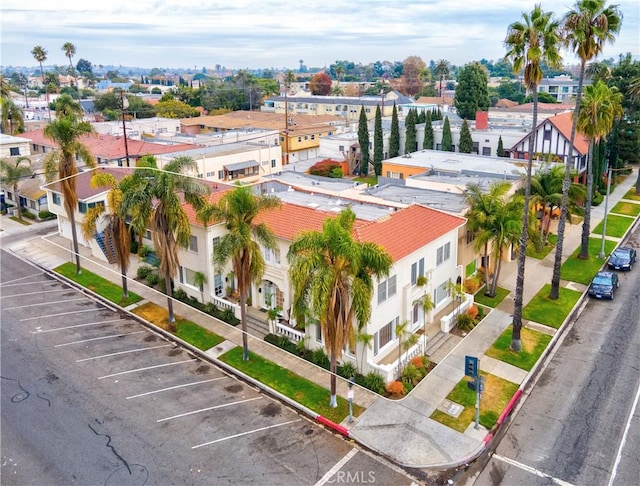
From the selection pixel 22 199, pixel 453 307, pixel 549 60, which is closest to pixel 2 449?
pixel 453 307

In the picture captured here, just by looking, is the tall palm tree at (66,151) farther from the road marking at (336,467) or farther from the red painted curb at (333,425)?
the road marking at (336,467)

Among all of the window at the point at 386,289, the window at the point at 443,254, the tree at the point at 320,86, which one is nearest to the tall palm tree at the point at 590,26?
the window at the point at 443,254

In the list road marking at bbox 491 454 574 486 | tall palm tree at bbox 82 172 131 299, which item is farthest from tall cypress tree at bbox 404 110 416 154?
road marking at bbox 491 454 574 486

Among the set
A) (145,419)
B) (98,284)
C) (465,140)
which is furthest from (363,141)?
(145,419)

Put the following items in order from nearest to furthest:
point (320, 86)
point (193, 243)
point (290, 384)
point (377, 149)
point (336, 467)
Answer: point (336, 467)
point (290, 384)
point (193, 243)
point (377, 149)
point (320, 86)

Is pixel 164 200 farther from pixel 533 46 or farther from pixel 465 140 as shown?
pixel 465 140
